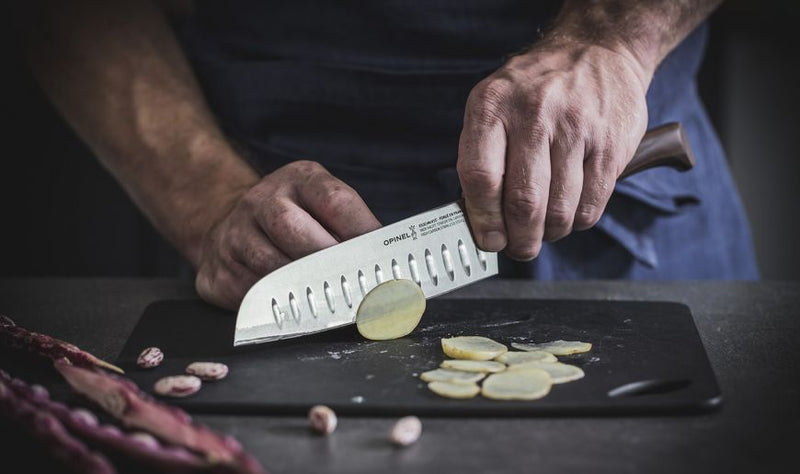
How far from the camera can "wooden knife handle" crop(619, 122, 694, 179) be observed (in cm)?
135

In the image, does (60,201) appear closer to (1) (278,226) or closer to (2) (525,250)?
(1) (278,226)

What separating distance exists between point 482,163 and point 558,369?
302mm

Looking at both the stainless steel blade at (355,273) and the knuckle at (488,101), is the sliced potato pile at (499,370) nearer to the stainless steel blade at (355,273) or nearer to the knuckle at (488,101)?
the stainless steel blade at (355,273)

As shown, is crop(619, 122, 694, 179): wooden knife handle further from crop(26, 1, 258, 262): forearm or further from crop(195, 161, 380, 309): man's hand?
crop(26, 1, 258, 262): forearm

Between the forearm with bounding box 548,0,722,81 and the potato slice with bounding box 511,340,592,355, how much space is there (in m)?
0.47

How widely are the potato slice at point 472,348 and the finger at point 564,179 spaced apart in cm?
21

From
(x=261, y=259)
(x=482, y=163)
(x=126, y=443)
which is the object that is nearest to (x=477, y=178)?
(x=482, y=163)

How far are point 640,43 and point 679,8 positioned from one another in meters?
0.13

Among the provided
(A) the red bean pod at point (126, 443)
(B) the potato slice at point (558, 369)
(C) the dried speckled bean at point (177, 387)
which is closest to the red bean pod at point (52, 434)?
(A) the red bean pod at point (126, 443)

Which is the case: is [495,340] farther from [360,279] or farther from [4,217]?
Answer: [4,217]

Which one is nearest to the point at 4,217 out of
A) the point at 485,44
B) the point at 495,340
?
the point at 485,44

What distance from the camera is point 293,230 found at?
1248 millimetres

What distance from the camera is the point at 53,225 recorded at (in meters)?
2.68

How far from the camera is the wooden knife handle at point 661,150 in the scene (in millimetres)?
1350
